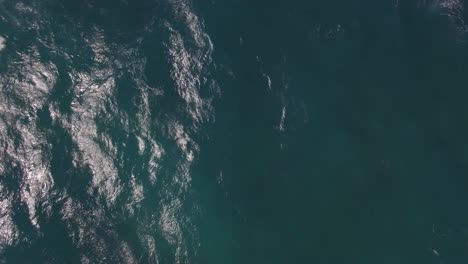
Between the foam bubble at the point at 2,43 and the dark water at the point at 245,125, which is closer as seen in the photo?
the dark water at the point at 245,125

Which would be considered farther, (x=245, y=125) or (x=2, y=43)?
(x=245, y=125)

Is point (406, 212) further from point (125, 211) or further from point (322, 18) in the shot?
point (125, 211)

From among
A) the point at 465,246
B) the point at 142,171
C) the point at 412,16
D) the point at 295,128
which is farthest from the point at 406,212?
the point at 142,171

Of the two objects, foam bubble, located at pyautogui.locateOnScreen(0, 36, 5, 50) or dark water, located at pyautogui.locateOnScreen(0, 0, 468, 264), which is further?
foam bubble, located at pyautogui.locateOnScreen(0, 36, 5, 50)

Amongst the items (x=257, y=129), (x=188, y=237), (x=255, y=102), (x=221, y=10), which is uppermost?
(x=221, y=10)

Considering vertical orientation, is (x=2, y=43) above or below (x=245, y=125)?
above

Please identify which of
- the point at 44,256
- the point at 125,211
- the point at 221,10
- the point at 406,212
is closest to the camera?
the point at 44,256

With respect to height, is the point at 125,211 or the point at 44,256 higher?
the point at 125,211

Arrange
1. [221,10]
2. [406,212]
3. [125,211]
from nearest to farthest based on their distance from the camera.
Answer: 1. [125,211]
2. [406,212]
3. [221,10]
